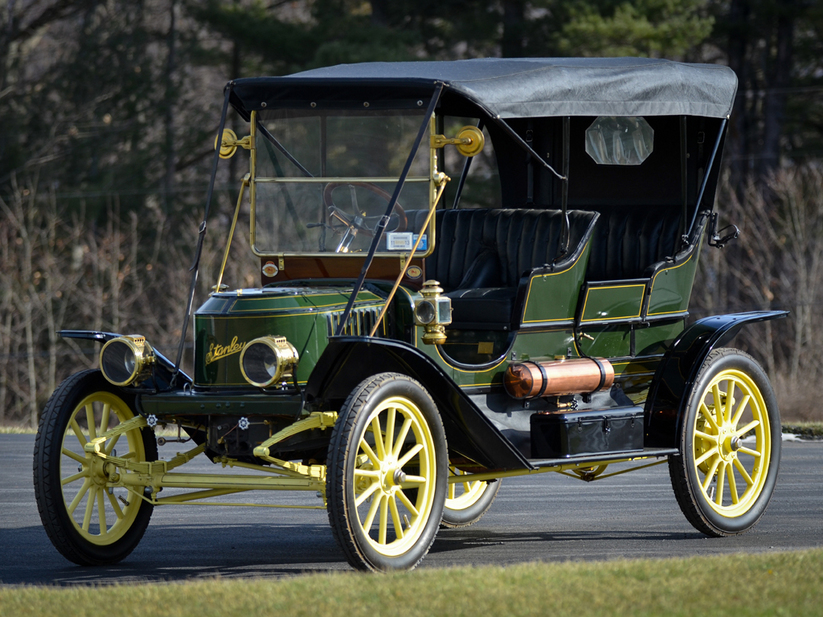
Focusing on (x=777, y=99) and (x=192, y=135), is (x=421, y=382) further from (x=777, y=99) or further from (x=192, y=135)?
(x=192, y=135)

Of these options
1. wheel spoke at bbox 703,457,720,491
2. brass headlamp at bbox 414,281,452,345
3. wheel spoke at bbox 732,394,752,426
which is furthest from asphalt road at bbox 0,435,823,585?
brass headlamp at bbox 414,281,452,345

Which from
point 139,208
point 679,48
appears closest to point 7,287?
point 139,208

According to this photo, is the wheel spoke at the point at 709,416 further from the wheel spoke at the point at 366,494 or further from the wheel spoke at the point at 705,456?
the wheel spoke at the point at 366,494

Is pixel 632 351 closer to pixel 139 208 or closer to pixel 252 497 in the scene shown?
pixel 252 497

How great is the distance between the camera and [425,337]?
6.63 meters

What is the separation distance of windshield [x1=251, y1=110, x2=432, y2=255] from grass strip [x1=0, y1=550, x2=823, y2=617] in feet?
6.33

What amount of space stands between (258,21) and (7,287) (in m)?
8.22

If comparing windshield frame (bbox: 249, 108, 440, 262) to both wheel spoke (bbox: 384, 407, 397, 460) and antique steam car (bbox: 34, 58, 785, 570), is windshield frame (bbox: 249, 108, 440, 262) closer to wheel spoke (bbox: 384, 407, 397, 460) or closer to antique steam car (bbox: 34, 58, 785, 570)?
antique steam car (bbox: 34, 58, 785, 570)

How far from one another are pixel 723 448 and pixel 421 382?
219 centimetres

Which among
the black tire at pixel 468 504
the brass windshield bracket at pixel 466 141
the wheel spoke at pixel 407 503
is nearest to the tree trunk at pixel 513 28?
the black tire at pixel 468 504

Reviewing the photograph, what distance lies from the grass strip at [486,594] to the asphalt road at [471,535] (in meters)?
0.75

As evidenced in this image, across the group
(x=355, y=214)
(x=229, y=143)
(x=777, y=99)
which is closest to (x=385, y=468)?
(x=355, y=214)

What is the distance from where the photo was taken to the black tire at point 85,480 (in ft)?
21.3

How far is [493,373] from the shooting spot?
706 centimetres
